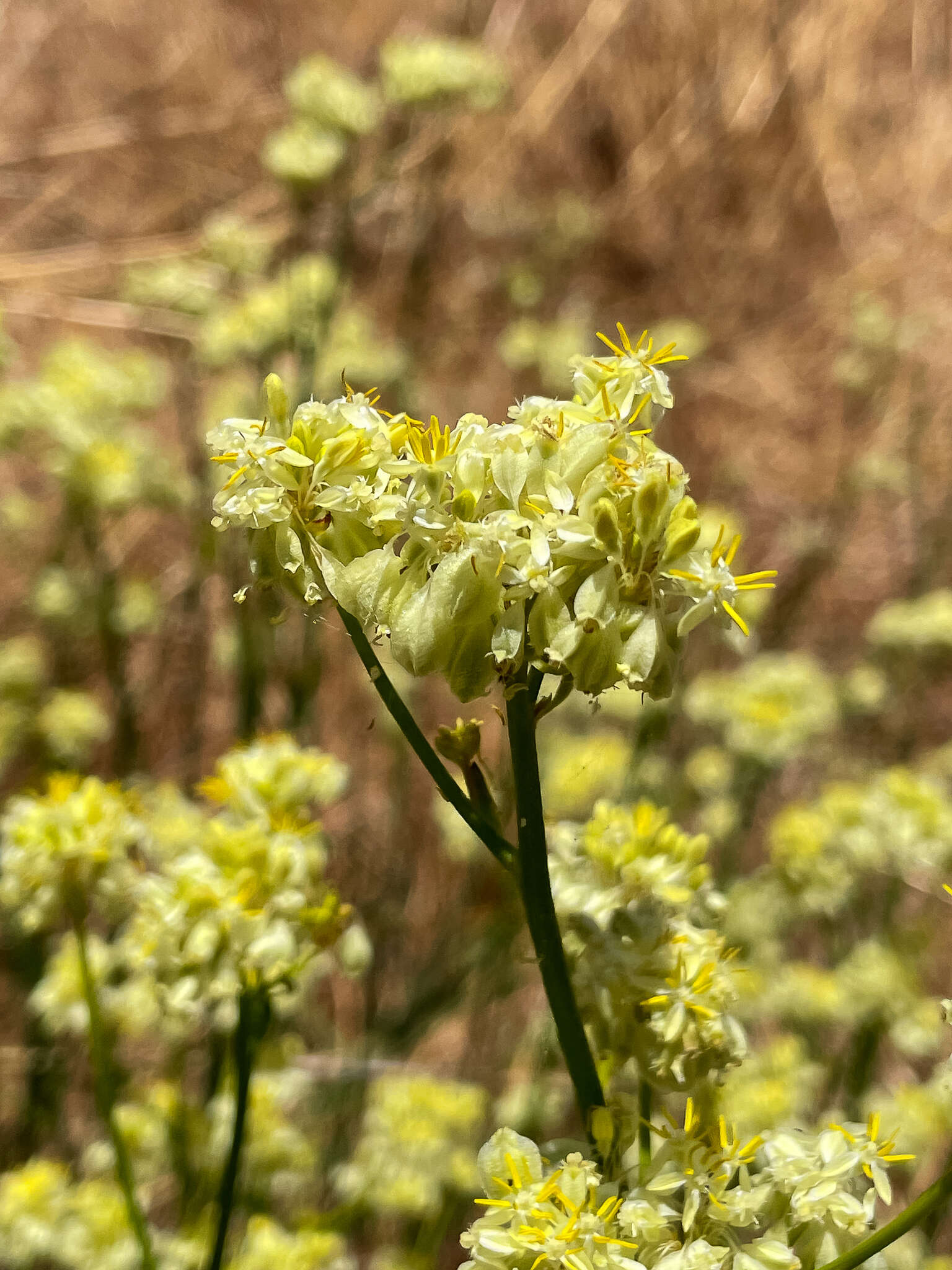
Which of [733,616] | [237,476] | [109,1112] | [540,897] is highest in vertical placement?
[237,476]

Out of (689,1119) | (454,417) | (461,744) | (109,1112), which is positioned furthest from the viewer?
(454,417)

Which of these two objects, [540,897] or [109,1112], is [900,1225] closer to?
[540,897]

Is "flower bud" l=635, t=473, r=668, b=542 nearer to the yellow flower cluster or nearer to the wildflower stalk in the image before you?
the yellow flower cluster

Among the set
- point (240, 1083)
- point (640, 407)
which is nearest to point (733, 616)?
point (640, 407)

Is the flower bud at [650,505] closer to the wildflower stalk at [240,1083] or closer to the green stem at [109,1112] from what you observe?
the wildflower stalk at [240,1083]

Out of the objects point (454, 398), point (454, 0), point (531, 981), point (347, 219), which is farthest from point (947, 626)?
point (454, 0)

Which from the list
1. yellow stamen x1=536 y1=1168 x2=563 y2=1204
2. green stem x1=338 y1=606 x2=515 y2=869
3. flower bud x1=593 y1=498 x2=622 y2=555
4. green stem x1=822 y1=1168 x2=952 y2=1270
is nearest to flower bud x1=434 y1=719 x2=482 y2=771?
green stem x1=338 y1=606 x2=515 y2=869
